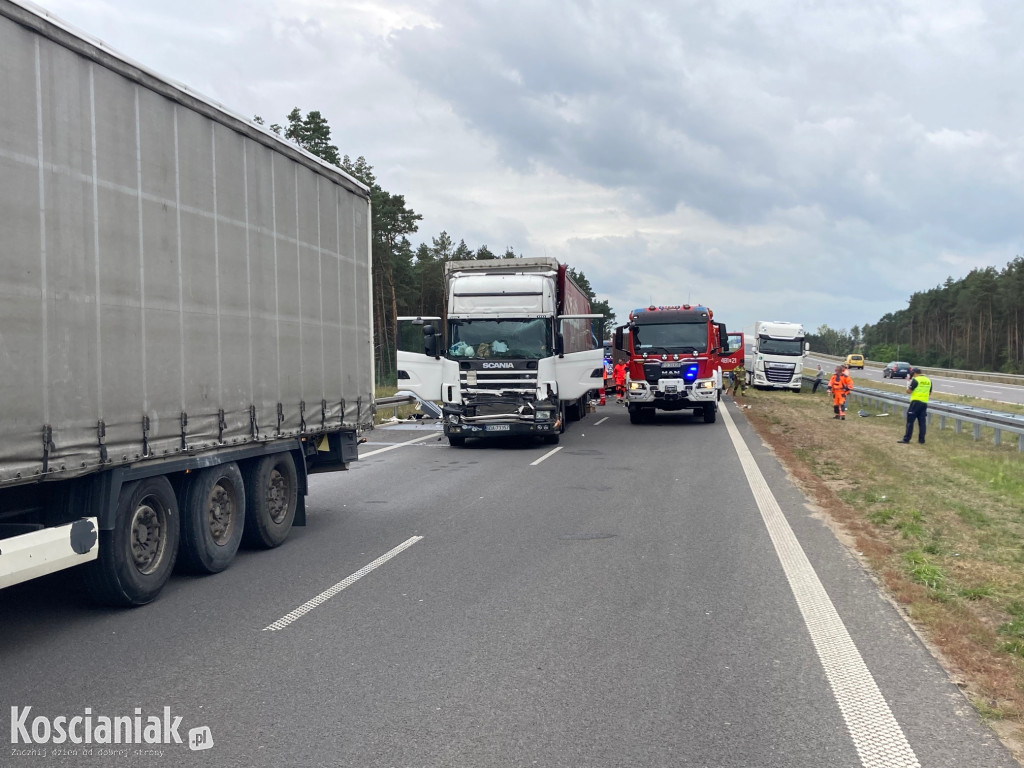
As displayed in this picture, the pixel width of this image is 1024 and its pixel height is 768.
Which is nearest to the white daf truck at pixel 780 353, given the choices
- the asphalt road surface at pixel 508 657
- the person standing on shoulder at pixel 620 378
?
the person standing on shoulder at pixel 620 378

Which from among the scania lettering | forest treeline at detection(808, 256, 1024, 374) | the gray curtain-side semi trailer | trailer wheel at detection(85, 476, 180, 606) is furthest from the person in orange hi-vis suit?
forest treeline at detection(808, 256, 1024, 374)

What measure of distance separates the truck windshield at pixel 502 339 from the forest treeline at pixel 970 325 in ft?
293

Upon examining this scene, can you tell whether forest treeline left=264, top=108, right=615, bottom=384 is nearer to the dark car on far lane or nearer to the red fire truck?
the red fire truck

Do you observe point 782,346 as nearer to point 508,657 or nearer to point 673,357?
point 673,357

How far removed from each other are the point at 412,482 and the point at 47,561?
759cm

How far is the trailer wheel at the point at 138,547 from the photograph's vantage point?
588cm

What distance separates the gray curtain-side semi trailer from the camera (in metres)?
4.98

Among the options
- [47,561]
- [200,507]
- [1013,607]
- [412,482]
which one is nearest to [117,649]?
[47,561]

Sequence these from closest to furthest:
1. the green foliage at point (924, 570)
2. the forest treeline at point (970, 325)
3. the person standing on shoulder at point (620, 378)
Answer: the green foliage at point (924, 570), the person standing on shoulder at point (620, 378), the forest treeline at point (970, 325)

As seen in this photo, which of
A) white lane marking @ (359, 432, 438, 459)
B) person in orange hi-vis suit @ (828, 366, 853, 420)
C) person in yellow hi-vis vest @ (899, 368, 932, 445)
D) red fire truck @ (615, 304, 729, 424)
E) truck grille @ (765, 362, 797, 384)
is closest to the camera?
white lane marking @ (359, 432, 438, 459)

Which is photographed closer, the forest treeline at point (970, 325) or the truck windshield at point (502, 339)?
the truck windshield at point (502, 339)

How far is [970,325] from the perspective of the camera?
362 ft

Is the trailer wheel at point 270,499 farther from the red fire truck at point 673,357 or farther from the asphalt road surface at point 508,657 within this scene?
the red fire truck at point 673,357

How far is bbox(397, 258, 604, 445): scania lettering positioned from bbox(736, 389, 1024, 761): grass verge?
4518 mm
